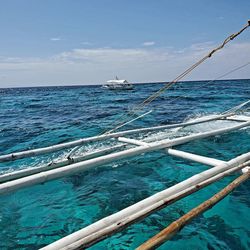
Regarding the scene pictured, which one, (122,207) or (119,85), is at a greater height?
(119,85)

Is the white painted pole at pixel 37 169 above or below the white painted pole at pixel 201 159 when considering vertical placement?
below

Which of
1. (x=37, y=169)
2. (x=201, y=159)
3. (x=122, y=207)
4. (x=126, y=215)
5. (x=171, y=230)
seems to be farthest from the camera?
(x=122, y=207)

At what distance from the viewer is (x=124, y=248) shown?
4.18 meters

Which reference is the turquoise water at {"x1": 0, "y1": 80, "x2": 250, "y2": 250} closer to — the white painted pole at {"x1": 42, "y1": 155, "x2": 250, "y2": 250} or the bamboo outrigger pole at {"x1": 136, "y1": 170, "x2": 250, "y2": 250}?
the white painted pole at {"x1": 42, "y1": 155, "x2": 250, "y2": 250}

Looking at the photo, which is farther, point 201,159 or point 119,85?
point 119,85

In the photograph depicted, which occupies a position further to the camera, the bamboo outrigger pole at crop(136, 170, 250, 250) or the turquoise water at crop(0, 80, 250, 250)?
the turquoise water at crop(0, 80, 250, 250)

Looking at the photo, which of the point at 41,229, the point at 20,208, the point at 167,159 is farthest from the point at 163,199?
the point at 167,159

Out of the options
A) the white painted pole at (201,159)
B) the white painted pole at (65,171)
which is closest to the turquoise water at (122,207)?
the white painted pole at (201,159)

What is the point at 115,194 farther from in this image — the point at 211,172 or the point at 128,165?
the point at 211,172

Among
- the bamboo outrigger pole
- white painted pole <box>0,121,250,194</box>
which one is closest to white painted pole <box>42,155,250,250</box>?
the bamboo outrigger pole

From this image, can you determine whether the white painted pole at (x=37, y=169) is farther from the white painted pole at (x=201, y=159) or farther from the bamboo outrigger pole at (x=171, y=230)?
the bamboo outrigger pole at (x=171, y=230)

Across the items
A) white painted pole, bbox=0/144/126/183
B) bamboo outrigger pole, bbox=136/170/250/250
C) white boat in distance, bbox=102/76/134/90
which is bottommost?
white painted pole, bbox=0/144/126/183

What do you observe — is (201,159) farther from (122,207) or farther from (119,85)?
(119,85)

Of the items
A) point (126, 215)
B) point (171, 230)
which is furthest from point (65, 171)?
point (171, 230)
